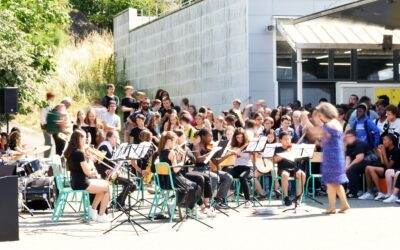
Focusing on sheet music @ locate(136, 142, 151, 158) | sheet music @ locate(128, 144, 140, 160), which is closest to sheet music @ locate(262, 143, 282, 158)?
sheet music @ locate(136, 142, 151, 158)

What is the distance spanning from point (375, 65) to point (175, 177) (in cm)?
1488

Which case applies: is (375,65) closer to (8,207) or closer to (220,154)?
(220,154)

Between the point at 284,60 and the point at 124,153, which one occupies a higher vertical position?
the point at 284,60

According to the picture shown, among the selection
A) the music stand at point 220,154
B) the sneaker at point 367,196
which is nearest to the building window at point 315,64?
the sneaker at point 367,196

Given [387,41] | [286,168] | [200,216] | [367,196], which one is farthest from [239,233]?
[387,41]

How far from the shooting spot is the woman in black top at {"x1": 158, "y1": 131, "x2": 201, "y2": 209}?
17562mm

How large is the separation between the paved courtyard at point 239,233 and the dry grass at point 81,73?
18.8m

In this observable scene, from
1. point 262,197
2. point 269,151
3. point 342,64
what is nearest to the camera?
point 269,151

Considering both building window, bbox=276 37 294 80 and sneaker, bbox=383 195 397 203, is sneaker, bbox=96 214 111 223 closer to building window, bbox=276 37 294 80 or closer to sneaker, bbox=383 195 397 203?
sneaker, bbox=383 195 397 203

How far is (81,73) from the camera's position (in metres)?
41.0

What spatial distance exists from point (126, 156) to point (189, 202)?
1472 millimetres

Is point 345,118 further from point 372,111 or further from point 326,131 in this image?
point 326,131

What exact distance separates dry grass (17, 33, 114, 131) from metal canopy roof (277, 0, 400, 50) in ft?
36.8

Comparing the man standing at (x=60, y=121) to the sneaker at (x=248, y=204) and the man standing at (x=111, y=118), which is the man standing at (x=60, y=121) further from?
the sneaker at (x=248, y=204)
